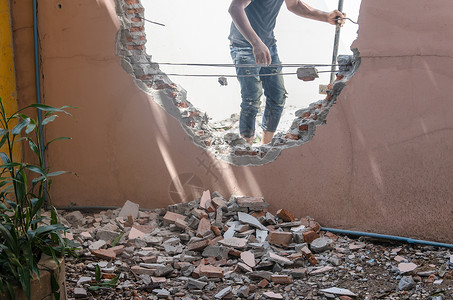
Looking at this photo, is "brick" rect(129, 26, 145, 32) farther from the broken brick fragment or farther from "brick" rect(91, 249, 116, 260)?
"brick" rect(91, 249, 116, 260)

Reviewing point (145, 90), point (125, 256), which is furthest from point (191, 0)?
point (125, 256)

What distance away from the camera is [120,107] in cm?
391

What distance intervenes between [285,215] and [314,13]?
70.2 inches

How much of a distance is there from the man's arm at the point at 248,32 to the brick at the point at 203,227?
1.49 metres

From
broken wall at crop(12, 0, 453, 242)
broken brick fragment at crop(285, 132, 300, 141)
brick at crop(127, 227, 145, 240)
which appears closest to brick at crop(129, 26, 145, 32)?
broken wall at crop(12, 0, 453, 242)

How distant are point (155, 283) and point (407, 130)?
195 cm

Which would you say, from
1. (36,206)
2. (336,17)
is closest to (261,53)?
(336,17)

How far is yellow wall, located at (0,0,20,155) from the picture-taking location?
12.6ft

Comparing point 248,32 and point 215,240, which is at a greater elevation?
point 248,32

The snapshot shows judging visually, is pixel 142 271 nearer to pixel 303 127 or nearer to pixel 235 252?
pixel 235 252

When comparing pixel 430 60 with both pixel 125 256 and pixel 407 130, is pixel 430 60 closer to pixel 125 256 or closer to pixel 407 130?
pixel 407 130

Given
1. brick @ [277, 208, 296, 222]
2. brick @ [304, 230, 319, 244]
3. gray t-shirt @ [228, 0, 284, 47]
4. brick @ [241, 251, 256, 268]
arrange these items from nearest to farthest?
brick @ [241, 251, 256, 268] → brick @ [304, 230, 319, 244] → brick @ [277, 208, 296, 222] → gray t-shirt @ [228, 0, 284, 47]

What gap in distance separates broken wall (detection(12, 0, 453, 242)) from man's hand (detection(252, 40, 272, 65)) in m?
0.95

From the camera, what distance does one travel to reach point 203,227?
3.53m
